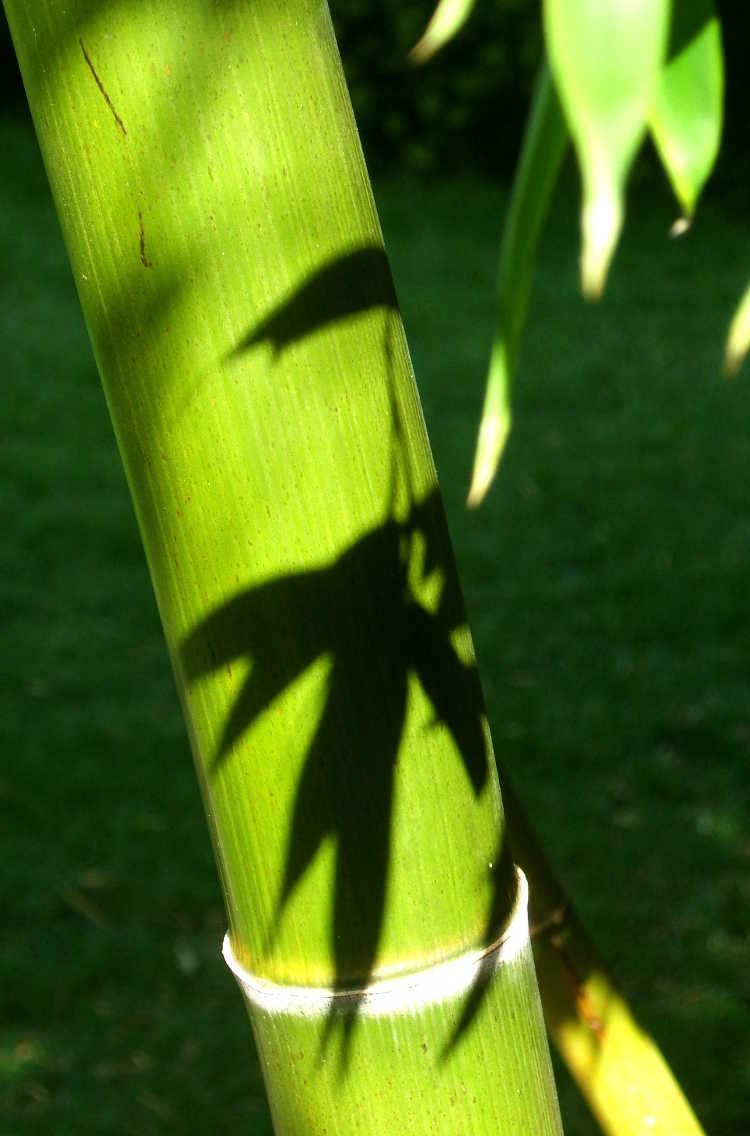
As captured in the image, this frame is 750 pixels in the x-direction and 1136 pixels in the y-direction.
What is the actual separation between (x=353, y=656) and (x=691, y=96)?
13.2 inches

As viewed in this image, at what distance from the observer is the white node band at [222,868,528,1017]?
0.84m

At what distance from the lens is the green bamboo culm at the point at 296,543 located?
73 cm

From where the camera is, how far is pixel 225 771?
821 mm

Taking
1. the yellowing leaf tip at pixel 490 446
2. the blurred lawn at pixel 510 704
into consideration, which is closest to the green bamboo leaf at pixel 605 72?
the yellowing leaf tip at pixel 490 446

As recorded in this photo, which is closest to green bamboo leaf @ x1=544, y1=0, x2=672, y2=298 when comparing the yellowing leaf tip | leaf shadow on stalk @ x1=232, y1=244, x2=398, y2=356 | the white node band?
the yellowing leaf tip

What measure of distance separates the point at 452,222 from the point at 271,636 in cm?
718

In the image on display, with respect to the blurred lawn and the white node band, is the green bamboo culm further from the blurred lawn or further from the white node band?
the blurred lawn

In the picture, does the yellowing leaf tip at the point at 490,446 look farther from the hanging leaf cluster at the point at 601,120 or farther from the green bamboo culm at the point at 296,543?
the green bamboo culm at the point at 296,543

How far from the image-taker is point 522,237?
27.1 inches

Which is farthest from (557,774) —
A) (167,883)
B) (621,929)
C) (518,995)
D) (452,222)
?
(452,222)

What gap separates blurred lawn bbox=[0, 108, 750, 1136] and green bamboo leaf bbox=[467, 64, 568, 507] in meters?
2.07

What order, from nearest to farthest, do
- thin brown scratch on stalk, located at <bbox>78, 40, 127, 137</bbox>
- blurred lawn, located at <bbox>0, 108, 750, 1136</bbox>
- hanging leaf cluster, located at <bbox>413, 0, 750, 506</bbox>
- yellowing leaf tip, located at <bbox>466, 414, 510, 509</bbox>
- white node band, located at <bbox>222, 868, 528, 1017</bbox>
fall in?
hanging leaf cluster, located at <bbox>413, 0, 750, 506</bbox>
yellowing leaf tip, located at <bbox>466, 414, 510, 509</bbox>
thin brown scratch on stalk, located at <bbox>78, 40, 127, 137</bbox>
white node band, located at <bbox>222, 868, 528, 1017</bbox>
blurred lawn, located at <bbox>0, 108, 750, 1136</bbox>

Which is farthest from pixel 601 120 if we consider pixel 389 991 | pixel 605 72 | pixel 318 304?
pixel 389 991

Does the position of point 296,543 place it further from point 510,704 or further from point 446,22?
point 510,704
